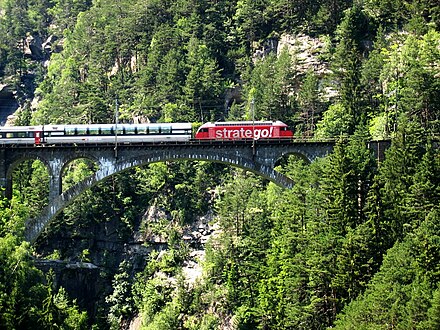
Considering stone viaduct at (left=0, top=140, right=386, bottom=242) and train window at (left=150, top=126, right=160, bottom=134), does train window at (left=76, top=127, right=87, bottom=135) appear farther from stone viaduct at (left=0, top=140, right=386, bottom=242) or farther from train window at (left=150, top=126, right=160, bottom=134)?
train window at (left=150, top=126, right=160, bottom=134)

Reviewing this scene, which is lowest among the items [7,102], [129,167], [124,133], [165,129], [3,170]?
[3,170]

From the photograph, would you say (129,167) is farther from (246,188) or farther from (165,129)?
(246,188)

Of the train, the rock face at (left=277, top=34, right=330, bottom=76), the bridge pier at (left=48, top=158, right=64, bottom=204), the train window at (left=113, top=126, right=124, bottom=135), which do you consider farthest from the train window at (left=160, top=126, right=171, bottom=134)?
the rock face at (left=277, top=34, right=330, bottom=76)

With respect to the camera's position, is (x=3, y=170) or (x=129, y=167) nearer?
(x=129, y=167)


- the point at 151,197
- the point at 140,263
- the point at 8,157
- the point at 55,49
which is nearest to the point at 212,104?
the point at 151,197

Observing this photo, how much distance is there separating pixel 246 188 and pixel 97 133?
1581cm

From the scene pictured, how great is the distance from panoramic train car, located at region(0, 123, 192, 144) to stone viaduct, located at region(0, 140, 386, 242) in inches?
55.2

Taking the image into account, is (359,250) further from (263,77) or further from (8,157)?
(263,77)

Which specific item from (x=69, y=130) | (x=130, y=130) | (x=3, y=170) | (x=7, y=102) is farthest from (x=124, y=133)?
(x=7, y=102)

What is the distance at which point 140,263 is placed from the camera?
81.7 metres

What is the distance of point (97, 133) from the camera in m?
66.4

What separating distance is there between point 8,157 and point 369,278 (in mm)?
32398

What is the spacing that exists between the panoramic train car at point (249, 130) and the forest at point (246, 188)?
3433 millimetres

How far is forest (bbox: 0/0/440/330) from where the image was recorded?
51513 mm
